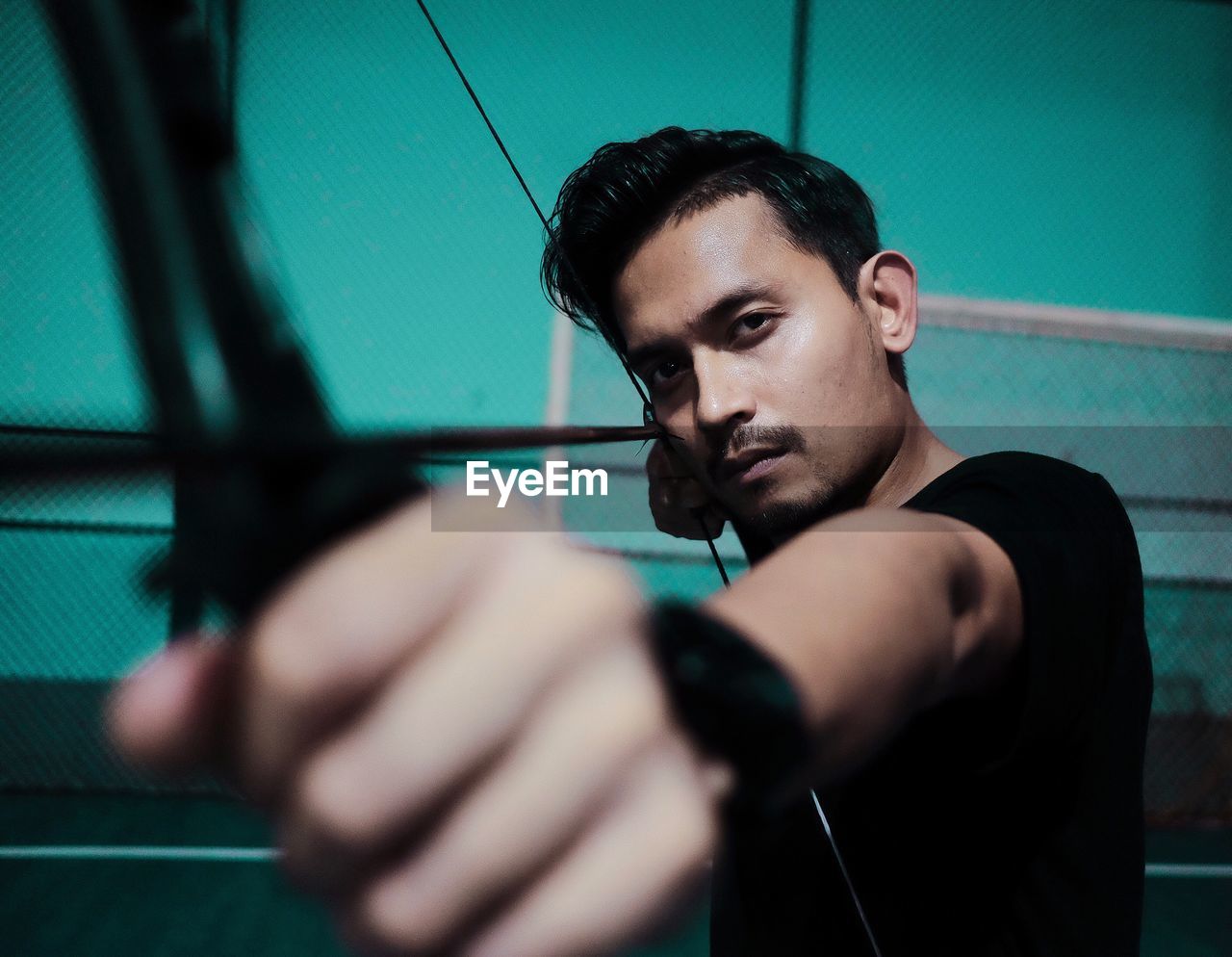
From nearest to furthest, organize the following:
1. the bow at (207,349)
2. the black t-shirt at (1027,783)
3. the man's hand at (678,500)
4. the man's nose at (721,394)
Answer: the bow at (207,349) → the black t-shirt at (1027,783) → the man's nose at (721,394) → the man's hand at (678,500)

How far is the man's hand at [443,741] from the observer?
13cm

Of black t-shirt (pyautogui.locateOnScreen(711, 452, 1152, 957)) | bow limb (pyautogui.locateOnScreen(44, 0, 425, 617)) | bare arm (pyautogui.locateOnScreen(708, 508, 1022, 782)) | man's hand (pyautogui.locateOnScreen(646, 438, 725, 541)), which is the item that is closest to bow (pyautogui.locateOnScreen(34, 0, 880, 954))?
bow limb (pyautogui.locateOnScreen(44, 0, 425, 617))

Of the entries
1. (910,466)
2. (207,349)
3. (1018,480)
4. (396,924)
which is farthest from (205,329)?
(910,466)

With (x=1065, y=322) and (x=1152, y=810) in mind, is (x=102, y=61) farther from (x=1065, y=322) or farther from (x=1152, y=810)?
(x=1152, y=810)

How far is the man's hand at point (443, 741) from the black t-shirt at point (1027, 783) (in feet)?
0.80

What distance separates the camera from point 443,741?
136 mm

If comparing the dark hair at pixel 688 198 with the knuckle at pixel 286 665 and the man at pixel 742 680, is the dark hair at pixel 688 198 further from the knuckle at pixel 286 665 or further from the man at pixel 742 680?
the knuckle at pixel 286 665

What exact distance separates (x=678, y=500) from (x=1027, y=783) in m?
0.46

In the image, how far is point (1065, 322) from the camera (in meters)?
2.44

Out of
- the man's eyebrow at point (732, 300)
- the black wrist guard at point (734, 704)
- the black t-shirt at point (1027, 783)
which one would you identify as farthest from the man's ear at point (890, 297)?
the black wrist guard at point (734, 704)

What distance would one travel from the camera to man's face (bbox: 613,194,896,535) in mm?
601

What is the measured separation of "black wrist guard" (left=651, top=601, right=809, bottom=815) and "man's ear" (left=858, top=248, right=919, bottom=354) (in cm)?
57

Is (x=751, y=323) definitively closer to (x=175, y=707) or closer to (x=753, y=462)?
(x=753, y=462)

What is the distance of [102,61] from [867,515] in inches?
10.6
